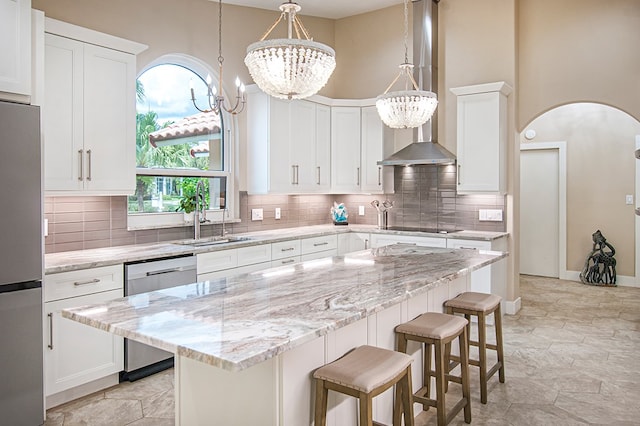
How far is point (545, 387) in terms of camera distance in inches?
133

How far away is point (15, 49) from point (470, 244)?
4082 mm

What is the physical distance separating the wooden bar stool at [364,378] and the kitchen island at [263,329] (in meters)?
0.10

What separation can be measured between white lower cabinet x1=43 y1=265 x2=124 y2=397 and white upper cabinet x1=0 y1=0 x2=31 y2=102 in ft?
3.63

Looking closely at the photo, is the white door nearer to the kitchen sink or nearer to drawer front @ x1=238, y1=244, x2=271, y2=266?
drawer front @ x1=238, y1=244, x2=271, y2=266

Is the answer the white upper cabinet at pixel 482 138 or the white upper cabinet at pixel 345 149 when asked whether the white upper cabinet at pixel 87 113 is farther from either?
the white upper cabinet at pixel 482 138

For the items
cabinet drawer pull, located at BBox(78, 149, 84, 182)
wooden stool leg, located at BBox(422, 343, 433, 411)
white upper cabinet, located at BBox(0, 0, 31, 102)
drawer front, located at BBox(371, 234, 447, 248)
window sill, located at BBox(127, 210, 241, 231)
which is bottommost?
wooden stool leg, located at BBox(422, 343, 433, 411)

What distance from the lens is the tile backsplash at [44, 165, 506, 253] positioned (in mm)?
3734

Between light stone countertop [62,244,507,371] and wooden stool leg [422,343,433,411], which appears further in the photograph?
wooden stool leg [422,343,433,411]

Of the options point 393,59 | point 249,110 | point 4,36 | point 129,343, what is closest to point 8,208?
point 4,36

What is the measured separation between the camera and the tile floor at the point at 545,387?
2930 millimetres

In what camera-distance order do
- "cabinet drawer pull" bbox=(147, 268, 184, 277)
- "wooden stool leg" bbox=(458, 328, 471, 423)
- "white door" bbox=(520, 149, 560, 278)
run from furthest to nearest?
"white door" bbox=(520, 149, 560, 278)
"cabinet drawer pull" bbox=(147, 268, 184, 277)
"wooden stool leg" bbox=(458, 328, 471, 423)

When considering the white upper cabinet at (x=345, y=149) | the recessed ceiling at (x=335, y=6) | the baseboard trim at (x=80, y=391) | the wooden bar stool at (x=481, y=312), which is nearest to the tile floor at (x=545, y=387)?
the baseboard trim at (x=80, y=391)

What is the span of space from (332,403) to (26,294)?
181 centimetres

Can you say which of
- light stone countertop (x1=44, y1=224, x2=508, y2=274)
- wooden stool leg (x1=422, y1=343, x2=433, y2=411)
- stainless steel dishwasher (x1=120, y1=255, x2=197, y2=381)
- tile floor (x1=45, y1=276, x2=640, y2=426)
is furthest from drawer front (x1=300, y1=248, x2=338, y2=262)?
wooden stool leg (x1=422, y1=343, x2=433, y2=411)
